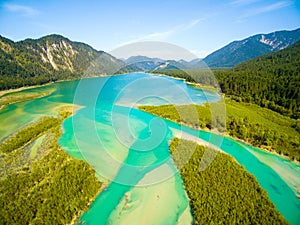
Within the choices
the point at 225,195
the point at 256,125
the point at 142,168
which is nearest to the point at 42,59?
the point at 256,125

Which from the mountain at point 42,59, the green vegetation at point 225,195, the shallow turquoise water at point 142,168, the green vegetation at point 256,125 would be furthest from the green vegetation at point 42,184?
the mountain at point 42,59

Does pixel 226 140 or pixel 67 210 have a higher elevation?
pixel 67 210

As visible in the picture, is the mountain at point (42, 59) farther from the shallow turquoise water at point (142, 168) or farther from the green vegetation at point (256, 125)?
the shallow turquoise water at point (142, 168)

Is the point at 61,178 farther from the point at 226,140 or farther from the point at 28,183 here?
the point at 226,140

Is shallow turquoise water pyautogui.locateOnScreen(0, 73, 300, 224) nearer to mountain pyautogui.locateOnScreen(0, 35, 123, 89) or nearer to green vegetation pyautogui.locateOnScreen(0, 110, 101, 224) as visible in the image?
green vegetation pyautogui.locateOnScreen(0, 110, 101, 224)

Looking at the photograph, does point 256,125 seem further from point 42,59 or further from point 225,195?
point 42,59

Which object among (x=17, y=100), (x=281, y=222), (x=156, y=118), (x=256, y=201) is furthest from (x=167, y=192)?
(x=17, y=100)

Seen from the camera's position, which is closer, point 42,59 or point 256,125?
point 256,125

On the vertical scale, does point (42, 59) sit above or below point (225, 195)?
above
